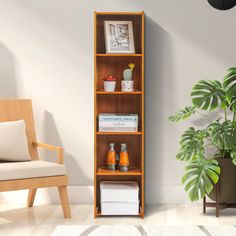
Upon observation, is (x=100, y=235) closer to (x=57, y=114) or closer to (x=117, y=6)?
(x=57, y=114)

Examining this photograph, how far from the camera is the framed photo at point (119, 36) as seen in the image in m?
4.80

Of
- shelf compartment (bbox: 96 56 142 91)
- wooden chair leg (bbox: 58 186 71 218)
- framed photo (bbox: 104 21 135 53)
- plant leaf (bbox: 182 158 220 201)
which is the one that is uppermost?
framed photo (bbox: 104 21 135 53)

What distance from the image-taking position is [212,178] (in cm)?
450

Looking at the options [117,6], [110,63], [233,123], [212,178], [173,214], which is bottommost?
[173,214]

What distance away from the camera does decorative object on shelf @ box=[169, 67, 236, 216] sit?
4.53m

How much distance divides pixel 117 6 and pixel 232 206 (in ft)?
6.38

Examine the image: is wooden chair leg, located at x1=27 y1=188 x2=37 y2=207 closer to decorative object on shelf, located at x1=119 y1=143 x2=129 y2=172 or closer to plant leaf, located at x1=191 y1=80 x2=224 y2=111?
→ decorative object on shelf, located at x1=119 y1=143 x2=129 y2=172

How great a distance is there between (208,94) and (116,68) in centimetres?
84

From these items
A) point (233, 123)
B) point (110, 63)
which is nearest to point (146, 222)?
point (233, 123)

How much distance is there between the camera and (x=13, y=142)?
4.78 m

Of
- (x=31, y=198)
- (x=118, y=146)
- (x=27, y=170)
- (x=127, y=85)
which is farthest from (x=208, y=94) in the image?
(x=31, y=198)

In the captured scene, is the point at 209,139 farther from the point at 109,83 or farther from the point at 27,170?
the point at 27,170

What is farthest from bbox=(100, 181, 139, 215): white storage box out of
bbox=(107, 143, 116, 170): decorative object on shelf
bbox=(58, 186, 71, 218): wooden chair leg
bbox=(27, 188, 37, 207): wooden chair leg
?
bbox=(27, 188, 37, 207): wooden chair leg

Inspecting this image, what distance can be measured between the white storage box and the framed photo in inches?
44.1
